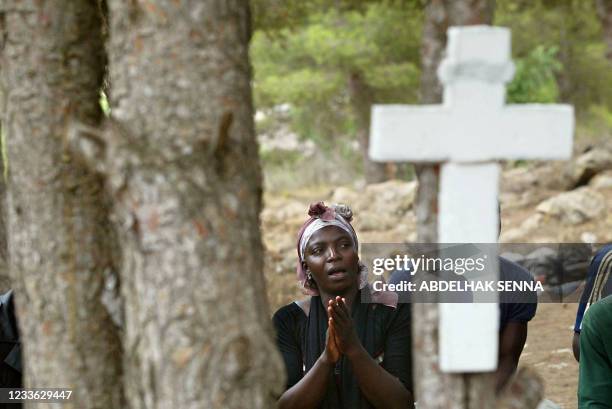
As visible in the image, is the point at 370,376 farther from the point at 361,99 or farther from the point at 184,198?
the point at 361,99

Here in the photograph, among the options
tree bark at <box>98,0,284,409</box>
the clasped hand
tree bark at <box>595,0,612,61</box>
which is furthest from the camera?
tree bark at <box>595,0,612,61</box>

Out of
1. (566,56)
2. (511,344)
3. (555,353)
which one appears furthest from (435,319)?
(566,56)

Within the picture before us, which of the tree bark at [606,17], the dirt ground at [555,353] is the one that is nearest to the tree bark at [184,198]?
the dirt ground at [555,353]

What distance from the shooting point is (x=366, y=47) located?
13.8m

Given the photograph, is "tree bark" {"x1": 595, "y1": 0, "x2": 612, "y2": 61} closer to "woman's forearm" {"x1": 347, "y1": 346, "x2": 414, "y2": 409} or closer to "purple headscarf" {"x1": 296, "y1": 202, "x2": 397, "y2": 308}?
"purple headscarf" {"x1": 296, "y1": 202, "x2": 397, "y2": 308}

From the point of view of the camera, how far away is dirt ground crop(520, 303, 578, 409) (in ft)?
19.7

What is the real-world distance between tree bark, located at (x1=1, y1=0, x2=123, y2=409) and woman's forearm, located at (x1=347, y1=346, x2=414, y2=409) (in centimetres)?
89

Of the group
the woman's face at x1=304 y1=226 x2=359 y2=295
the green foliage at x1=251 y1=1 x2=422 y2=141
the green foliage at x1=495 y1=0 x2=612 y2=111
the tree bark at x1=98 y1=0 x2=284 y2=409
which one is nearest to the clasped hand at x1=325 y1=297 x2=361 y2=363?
the woman's face at x1=304 y1=226 x2=359 y2=295

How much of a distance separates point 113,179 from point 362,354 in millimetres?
1250

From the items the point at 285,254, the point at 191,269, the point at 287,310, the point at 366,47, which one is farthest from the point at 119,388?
the point at 366,47

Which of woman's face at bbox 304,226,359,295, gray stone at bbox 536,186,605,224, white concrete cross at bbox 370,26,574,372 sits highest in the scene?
white concrete cross at bbox 370,26,574,372

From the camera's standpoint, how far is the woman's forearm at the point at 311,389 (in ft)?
10.0

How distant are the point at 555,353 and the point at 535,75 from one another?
11.8m

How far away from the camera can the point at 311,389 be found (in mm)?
3102
